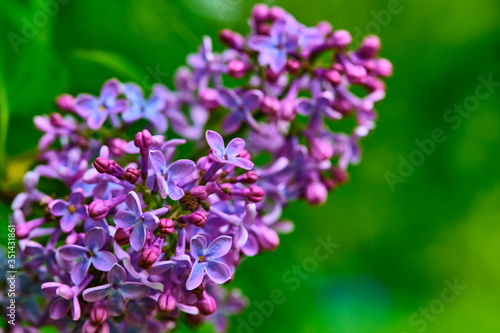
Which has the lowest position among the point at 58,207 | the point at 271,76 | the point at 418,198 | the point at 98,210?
the point at 418,198

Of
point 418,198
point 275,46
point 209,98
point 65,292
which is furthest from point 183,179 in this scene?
point 418,198

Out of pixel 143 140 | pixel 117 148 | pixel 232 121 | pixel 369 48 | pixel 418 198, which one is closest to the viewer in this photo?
pixel 143 140

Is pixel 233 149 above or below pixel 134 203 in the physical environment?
above

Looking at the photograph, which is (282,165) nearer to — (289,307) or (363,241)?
(289,307)

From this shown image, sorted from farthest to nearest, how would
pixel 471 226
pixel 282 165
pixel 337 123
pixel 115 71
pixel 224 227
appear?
pixel 471 226
pixel 337 123
pixel 115 71
pixel 282 165
pixel 224 227

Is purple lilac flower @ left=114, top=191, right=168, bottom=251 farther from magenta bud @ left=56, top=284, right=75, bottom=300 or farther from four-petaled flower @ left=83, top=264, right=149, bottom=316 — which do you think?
magenta bud @ left=56, top=284, right=75, bottom=300

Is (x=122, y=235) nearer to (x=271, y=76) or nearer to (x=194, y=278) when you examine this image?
(x=194, y=278)

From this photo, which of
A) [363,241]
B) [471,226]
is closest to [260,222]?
[363,241]
